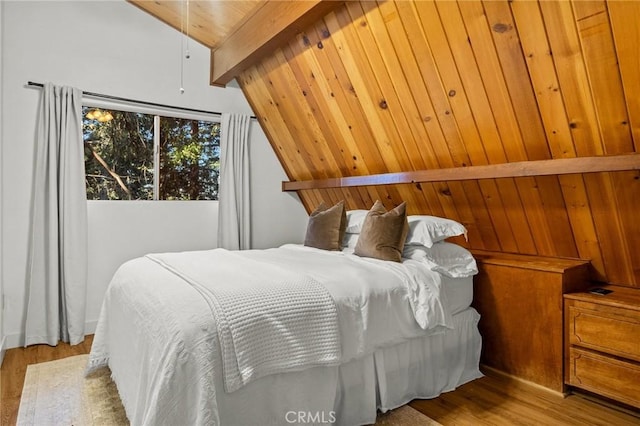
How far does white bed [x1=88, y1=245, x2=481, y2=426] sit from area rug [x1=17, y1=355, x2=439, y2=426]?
10cm

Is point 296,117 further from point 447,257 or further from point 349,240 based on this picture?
point 447,257

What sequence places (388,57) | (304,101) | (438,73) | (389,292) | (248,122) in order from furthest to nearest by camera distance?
(248,122), (304,101), (388,57), (438,73), (389,292)

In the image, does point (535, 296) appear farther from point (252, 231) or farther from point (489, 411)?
point (252, 231)

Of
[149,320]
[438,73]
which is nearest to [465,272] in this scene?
[438,73]

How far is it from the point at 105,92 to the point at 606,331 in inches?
154

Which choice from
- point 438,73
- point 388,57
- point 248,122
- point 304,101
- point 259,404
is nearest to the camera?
point 259,404

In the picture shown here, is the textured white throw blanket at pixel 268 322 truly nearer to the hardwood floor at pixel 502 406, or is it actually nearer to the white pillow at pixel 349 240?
the hardwood floor at pixel 502 406

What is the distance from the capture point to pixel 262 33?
9.59ft

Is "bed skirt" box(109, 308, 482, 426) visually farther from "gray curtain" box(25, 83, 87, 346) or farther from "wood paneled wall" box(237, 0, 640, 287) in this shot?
"gray curtain" box(25, 83, 87, 346)

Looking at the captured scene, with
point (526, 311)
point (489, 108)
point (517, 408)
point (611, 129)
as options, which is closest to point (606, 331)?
point (526, 311)

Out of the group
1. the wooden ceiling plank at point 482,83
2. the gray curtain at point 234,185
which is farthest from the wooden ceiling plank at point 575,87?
the gray curtain at point 234,185

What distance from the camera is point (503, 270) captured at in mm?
2471

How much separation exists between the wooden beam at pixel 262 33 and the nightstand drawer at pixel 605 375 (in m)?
2.45

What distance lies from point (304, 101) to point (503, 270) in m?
2.03
